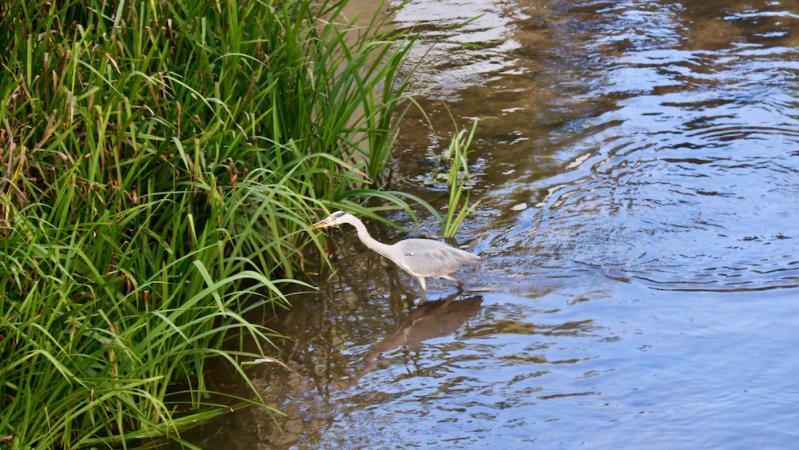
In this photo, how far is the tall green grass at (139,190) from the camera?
4.25 m

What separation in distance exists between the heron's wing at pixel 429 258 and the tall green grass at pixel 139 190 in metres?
0.36

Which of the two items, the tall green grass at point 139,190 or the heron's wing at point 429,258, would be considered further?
the heron's wing at point 429,258

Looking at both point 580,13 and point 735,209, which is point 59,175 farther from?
point 580,13

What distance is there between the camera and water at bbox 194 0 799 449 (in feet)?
15.7

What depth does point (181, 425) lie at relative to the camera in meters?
4.75

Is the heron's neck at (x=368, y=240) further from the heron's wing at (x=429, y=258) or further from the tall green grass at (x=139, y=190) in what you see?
the tall green grass at (x=139, y=190)

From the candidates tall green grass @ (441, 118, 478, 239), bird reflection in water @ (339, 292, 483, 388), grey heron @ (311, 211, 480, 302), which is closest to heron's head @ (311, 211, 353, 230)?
grey heron @ (311, 211, 480, 302)

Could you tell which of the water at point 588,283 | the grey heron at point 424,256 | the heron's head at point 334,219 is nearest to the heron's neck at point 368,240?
the grey heron at point 424,256

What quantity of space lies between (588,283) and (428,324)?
0.96 meters

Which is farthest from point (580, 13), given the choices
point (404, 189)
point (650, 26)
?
point (404, 189)

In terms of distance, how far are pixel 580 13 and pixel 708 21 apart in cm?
128

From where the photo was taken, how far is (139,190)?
507 centimetres

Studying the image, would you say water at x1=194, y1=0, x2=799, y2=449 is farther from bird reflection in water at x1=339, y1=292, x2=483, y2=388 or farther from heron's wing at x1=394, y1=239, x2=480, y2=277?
heron's wing at x1=394, y1=239, x2=480, y2=277

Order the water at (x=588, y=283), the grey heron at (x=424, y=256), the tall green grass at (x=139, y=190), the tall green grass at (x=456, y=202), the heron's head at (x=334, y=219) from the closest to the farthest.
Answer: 1. the tall green grass at (x=139, y=190)
2. the water at (x=588, y=283)
3. the heron's head at (x=334, y=219)
4. the grey heron at (x=424, y=256)
5. the tall green grass at (x=456, y=202)
